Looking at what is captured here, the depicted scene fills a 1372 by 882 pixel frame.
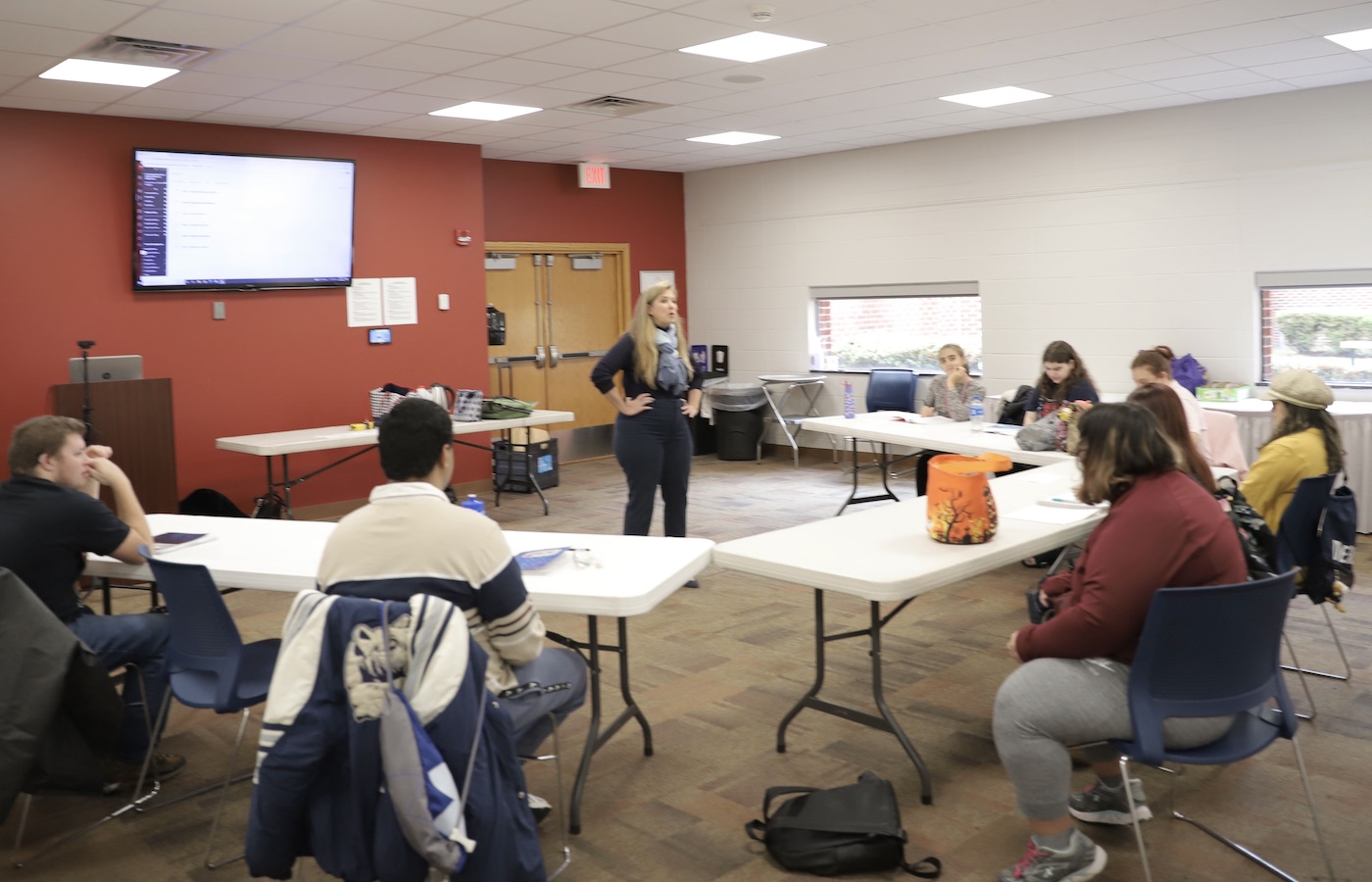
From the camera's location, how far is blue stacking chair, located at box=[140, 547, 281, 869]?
3049 mm

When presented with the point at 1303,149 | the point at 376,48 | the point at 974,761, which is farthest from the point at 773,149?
the point at 974,761

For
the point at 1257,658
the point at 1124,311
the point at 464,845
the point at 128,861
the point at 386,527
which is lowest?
the point at 128,861

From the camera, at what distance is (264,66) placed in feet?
19.3

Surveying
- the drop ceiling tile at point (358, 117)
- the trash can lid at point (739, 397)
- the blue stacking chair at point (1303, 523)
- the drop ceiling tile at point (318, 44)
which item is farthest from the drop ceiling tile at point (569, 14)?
the trash can lid at point (739, 397)

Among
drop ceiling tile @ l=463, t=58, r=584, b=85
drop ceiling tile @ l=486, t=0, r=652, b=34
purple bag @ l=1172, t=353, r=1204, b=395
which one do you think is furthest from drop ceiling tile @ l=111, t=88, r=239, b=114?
purple bag @ l=1172, t=353, r=1204, b=395

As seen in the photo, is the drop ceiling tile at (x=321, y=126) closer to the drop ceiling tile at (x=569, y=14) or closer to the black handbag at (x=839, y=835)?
the drop ceiling tile at (x=569, y=14)

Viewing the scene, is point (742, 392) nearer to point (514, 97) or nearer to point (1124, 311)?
point (1124, 311)

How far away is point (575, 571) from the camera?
3250 mm

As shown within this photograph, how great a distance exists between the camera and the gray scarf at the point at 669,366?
5434 millimetres

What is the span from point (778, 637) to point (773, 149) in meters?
5.84

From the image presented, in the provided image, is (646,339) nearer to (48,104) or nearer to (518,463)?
(518,463)

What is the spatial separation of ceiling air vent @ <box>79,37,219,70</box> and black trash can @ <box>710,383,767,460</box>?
5.73 m

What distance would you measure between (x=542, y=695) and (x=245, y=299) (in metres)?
5.83

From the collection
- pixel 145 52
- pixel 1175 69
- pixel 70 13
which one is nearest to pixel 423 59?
pixel 145 52
